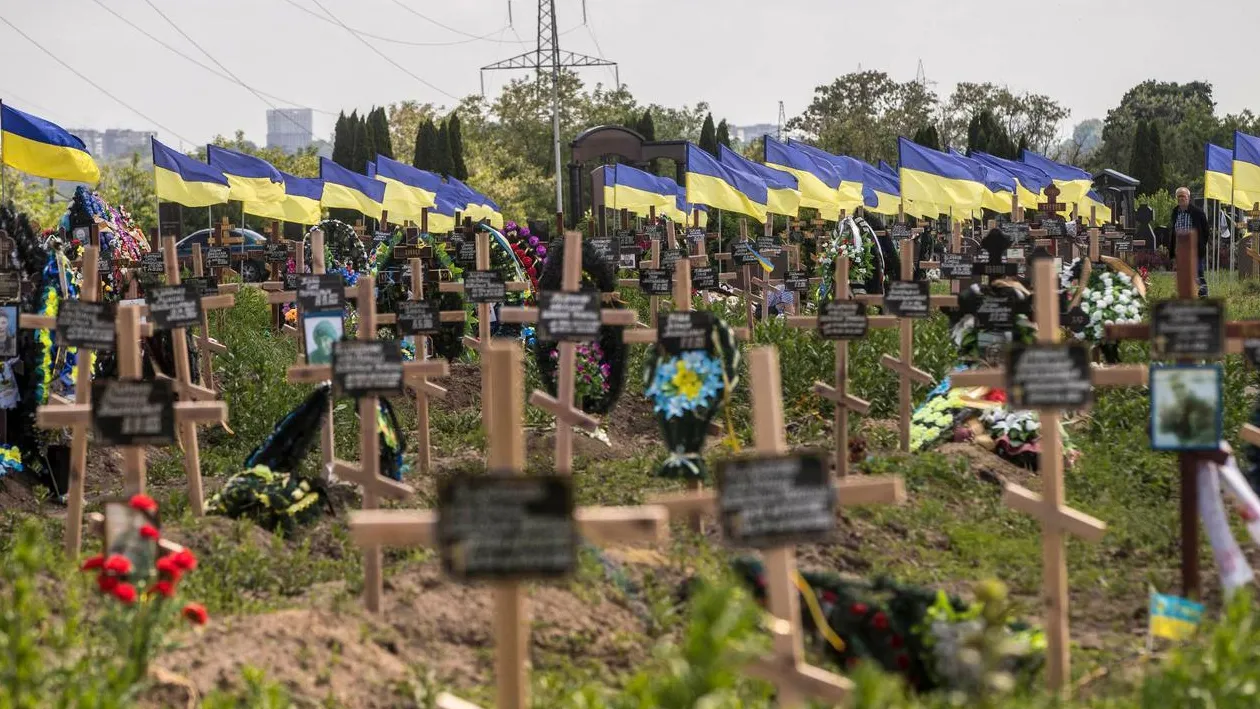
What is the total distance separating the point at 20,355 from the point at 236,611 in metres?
3.99

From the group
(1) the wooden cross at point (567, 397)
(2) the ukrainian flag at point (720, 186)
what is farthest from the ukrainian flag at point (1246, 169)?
(1) the wooden cross at point (567, 397)

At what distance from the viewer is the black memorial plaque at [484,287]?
11.9m

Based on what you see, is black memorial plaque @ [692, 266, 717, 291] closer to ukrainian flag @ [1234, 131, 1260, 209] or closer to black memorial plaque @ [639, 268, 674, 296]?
black memorial plaque @ [639, 268, 674, 296]

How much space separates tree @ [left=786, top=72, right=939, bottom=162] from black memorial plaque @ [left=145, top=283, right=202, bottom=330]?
51815mm

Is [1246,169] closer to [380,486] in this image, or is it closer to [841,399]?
[841,399]

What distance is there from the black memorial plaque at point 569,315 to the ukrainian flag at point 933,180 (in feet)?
63.7

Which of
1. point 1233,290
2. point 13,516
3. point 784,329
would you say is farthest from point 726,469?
point 1233,290

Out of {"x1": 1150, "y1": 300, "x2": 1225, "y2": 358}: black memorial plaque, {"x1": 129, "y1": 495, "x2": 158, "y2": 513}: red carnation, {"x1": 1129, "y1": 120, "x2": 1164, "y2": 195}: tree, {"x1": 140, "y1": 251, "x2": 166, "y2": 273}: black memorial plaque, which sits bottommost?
{"x1": 129, "y1": 495, "x2": 158, "y2": 513}: red carnation

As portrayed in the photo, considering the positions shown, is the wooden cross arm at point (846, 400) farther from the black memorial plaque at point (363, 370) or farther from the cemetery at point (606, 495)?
the black memorial plaque at point (363, 370)

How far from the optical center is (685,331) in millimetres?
8984

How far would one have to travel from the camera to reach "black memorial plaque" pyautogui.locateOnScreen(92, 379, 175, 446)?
6.64 m

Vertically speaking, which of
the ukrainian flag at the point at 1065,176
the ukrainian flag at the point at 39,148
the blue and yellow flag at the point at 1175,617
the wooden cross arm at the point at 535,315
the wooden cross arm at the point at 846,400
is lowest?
the blue and yellow flag at the point at 1175,617

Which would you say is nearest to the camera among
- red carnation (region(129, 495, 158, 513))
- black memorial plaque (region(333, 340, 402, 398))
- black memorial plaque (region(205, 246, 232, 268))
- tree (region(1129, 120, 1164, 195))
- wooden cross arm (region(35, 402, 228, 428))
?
red carnation (region(129, 495, 158, 513))

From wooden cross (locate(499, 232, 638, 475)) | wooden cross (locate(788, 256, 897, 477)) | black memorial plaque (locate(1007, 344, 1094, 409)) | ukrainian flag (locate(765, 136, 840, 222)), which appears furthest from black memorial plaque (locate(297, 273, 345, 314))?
ukrainian flag (locate(765, 136, 840, 222))
